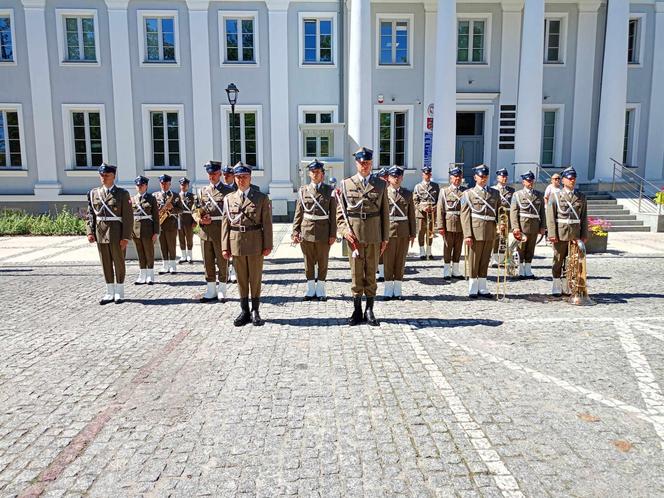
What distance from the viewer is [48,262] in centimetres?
1203

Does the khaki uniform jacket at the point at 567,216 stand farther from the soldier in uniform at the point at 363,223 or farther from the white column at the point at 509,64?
the white column at the point at 509,64

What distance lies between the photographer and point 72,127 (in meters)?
20.8

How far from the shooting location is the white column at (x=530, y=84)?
18.0 m

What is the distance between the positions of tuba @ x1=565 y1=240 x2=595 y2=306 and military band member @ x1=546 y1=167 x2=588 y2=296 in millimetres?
141

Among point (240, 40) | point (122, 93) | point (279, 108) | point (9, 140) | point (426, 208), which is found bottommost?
point (426, 208)

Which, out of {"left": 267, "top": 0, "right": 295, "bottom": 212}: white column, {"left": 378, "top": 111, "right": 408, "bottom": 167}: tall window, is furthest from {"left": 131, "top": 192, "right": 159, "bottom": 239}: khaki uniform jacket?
{"left": 378, "top": 111, "right": 408, "bottom": 167}: tall window

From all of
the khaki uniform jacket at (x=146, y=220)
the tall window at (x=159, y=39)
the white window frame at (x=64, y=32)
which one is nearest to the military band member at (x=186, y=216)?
the khaki uniform jacket at (x=146, y=220)

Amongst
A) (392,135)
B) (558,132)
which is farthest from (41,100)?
(558,132)

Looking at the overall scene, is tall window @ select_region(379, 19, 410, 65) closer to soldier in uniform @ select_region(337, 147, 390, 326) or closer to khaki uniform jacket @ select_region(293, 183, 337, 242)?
khaki uniform jacket @ select_region(293, 183, 337, 242)

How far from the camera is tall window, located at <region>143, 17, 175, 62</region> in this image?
66.8 ft

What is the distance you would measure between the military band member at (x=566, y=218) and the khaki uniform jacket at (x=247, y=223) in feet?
14.8

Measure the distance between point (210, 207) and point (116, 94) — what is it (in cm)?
1508

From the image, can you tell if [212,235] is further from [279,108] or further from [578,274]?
[279,108]

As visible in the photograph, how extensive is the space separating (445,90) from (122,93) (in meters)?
12.7
